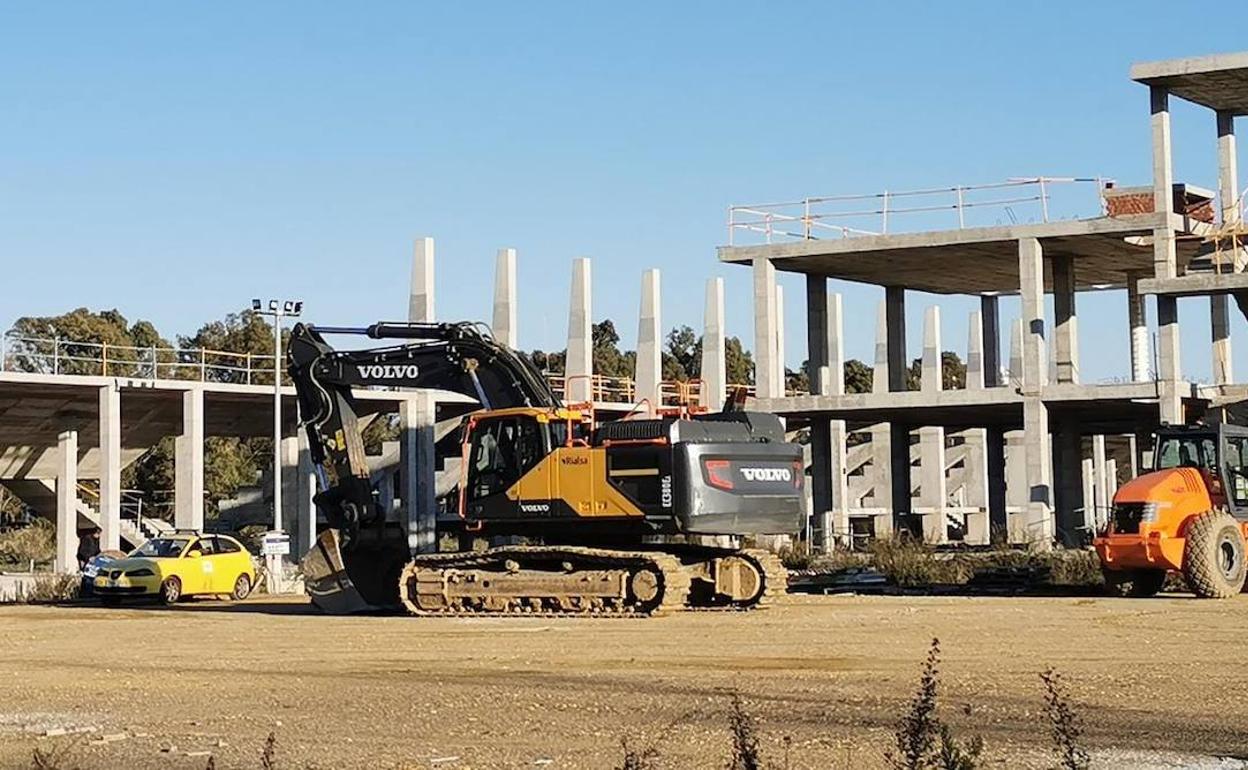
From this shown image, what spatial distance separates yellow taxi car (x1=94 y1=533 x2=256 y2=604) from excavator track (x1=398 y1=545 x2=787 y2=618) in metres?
7.14

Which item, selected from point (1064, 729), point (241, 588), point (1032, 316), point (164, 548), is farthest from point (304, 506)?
point (1064, 729)

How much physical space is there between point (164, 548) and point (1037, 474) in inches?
832

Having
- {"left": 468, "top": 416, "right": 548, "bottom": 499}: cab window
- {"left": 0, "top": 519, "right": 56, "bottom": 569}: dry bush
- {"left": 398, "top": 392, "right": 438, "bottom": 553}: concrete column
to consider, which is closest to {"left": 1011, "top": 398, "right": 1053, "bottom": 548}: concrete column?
{"left": 398, "top": 392, "right": 438, "bottom": 553}: concrete column

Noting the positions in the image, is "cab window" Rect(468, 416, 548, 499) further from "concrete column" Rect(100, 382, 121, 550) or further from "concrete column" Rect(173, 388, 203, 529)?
"concrete column" Rect(173, 388, 203, 529)

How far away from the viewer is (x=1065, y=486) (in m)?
52.7

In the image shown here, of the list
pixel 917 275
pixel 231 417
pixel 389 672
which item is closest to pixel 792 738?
pixel 389 672

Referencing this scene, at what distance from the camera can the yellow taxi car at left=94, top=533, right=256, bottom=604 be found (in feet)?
104

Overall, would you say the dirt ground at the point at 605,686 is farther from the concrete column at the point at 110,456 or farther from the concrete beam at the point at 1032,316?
the concrete column at the point at 110,456

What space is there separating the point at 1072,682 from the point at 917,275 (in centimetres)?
→ 3537

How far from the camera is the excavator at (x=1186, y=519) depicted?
27.0m

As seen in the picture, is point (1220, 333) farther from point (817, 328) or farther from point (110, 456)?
point (110, 456)

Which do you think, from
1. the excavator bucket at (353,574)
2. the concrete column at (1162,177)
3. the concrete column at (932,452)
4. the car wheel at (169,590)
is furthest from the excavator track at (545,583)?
the concrete column at (932,452)

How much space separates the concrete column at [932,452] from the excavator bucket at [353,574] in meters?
31.8

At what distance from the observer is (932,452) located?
5941 cm
